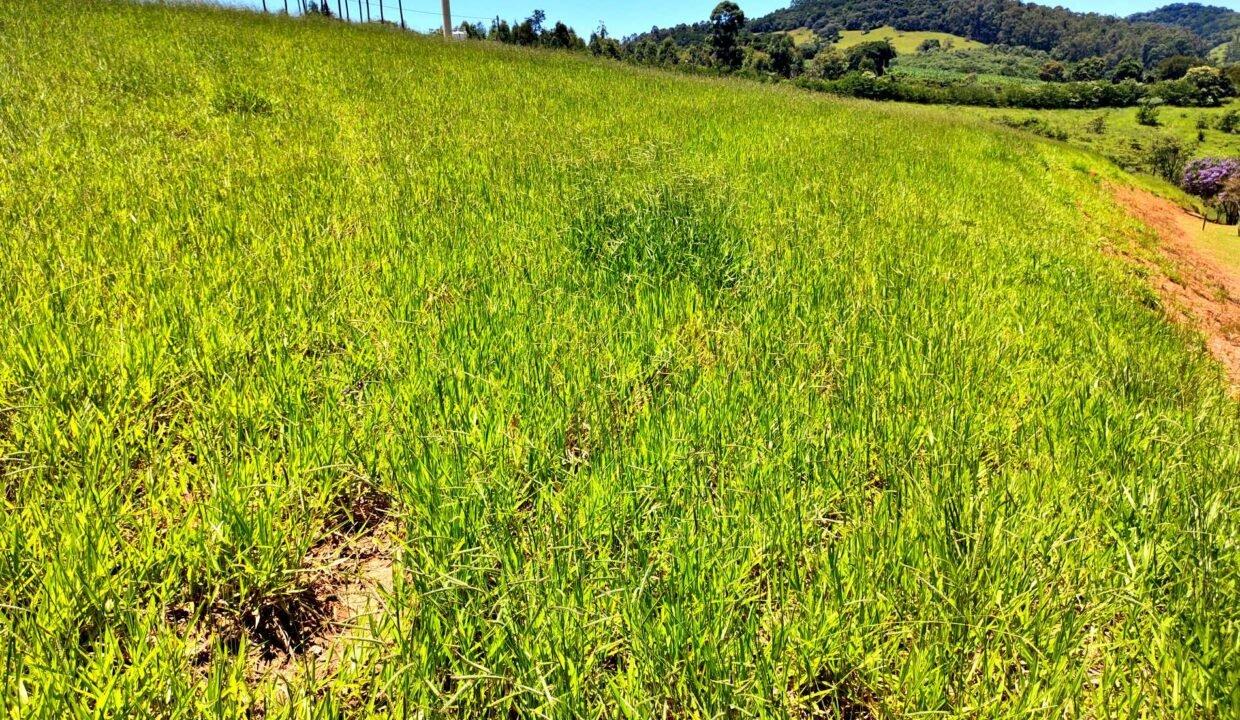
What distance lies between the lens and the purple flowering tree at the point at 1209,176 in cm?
1932

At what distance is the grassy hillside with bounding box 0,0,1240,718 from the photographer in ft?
3.98

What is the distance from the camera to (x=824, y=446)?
6.41 feet

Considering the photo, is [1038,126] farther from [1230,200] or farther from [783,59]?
[783,59]

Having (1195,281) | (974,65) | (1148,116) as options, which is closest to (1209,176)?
(1195,281)

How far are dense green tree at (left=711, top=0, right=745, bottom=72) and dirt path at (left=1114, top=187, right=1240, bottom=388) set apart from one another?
91943mm

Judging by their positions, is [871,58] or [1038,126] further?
→ [871,58]

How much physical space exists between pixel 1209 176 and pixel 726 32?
92546 mm

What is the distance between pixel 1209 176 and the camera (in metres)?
20.4

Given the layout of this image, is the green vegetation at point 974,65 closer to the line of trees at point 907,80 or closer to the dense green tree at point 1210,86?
the line of trees at point 907,80

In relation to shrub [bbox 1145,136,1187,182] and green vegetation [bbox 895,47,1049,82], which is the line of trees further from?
green vegetation [bbox 895,47,1049,82]

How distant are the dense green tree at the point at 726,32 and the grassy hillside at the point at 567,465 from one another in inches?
4153

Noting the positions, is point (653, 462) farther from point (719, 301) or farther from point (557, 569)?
point (719, 301)

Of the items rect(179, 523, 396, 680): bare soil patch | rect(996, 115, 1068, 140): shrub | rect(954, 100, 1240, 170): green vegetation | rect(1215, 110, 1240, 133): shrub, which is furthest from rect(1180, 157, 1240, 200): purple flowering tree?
rect(1215, 110, 1240, 133): shrub

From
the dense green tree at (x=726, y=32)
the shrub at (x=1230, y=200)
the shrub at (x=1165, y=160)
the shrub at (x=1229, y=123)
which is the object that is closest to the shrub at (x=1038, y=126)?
the shrub at (x=1165, y=160)
